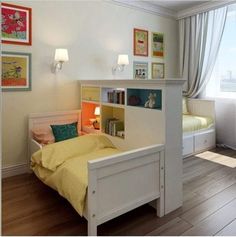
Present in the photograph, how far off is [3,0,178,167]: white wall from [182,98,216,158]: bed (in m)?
1.42

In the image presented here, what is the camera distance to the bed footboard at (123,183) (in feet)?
5.74

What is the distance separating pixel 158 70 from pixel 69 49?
80.2 inches

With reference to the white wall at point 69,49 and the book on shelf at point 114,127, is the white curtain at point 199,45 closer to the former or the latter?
the white wall at point 69,49

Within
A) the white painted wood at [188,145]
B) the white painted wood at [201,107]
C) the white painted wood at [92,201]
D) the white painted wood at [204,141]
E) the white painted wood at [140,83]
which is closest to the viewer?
the white painted wood at [92,201]

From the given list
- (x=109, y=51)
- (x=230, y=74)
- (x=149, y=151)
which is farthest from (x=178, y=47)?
(x=149, y=151)

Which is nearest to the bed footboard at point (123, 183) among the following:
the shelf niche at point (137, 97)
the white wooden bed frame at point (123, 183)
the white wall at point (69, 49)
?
the white wooden bed frame at point (123, 183)

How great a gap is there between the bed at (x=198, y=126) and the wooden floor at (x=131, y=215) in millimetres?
1036

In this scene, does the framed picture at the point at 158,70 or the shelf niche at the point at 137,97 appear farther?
the framed picture at the point at 158,70

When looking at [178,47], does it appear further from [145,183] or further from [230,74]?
[145,183]

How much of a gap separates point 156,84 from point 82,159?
1.03m

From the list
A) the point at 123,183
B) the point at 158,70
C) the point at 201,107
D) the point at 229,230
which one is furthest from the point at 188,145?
the point at 123,183

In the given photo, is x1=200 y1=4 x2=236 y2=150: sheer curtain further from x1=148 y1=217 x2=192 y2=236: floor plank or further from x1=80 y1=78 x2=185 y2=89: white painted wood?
x1=148 y1=217 x2=192 y2=236: floor plank

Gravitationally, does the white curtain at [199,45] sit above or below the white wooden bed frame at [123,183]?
above

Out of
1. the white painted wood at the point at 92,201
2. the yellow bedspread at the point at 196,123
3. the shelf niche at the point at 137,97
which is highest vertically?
the shelf niche at the point at 137,97
